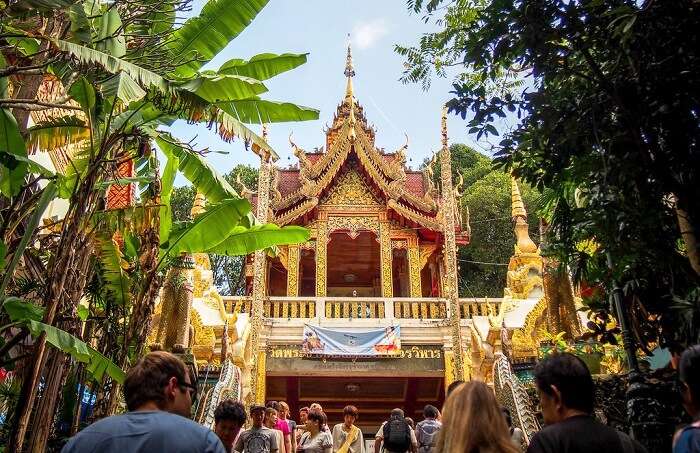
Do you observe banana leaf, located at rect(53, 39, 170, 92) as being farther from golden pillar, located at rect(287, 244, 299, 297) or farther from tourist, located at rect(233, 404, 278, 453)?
golden pillar, located at rect(287, 244, 299, 297)

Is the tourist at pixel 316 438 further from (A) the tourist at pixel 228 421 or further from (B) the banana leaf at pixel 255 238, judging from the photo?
(A) the tourist at pixel 228 421

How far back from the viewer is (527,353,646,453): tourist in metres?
1.82

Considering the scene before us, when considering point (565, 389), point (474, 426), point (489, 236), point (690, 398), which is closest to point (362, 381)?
point (565, 389)

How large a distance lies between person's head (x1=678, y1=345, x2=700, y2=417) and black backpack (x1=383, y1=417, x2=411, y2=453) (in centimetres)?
316

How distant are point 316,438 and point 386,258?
1123 centimetres

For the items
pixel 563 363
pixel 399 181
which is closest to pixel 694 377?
pixel 563 363

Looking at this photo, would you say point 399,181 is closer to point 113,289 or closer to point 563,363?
point 113,289

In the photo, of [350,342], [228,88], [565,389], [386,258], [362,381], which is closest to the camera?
[565,389]

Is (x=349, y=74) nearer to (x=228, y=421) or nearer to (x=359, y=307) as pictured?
(x=359, y=307)

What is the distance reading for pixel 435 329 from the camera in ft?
45.1

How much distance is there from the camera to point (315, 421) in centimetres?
557

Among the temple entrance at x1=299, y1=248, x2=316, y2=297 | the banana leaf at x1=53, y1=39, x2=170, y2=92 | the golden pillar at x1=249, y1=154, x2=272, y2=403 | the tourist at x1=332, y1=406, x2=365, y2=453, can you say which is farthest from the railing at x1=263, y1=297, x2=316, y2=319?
the banana leaf at x1=53, y1=39, x2=170, y2=92

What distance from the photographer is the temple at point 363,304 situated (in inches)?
462

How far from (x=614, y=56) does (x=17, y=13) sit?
386 cm
